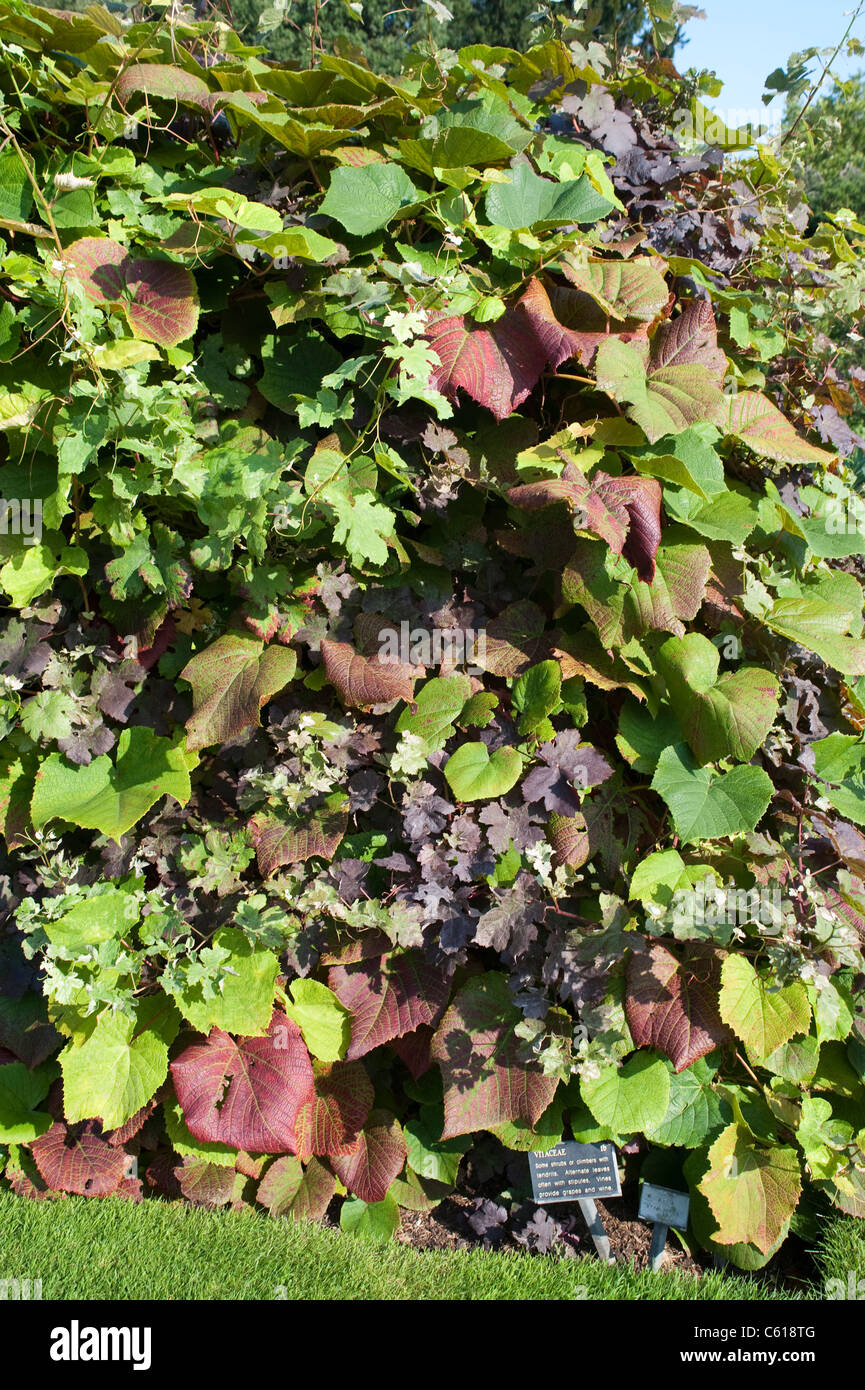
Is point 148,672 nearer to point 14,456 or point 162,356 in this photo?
point 14,456

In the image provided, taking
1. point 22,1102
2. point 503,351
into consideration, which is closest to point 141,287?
point 503,351

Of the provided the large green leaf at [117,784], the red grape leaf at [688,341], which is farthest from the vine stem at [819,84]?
the large green leaf at [117,784]

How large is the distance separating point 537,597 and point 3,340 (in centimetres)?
128

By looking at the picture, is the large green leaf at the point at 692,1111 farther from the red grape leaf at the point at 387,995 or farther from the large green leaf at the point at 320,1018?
the large green leaf at the point at 320,1018

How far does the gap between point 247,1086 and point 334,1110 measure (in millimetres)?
223

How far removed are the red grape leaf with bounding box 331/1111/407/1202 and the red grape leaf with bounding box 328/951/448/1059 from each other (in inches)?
10.4

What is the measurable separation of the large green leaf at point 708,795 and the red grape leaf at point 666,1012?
0.92ft

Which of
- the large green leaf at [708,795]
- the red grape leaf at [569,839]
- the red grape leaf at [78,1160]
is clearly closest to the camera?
the large green leaf at [708,795]

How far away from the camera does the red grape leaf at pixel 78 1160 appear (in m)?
2.15

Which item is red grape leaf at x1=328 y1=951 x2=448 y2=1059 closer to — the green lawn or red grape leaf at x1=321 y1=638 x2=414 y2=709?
the green lawn

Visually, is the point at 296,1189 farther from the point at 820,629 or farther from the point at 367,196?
the point at 367,196

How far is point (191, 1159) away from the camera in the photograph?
219cm

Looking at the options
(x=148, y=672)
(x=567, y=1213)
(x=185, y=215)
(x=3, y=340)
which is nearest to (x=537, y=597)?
(x=148, y=672)

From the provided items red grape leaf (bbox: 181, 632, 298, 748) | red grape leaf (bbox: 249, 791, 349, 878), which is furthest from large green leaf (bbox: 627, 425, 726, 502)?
red grape leaf (bbox: 249, 791, 349, 878)
